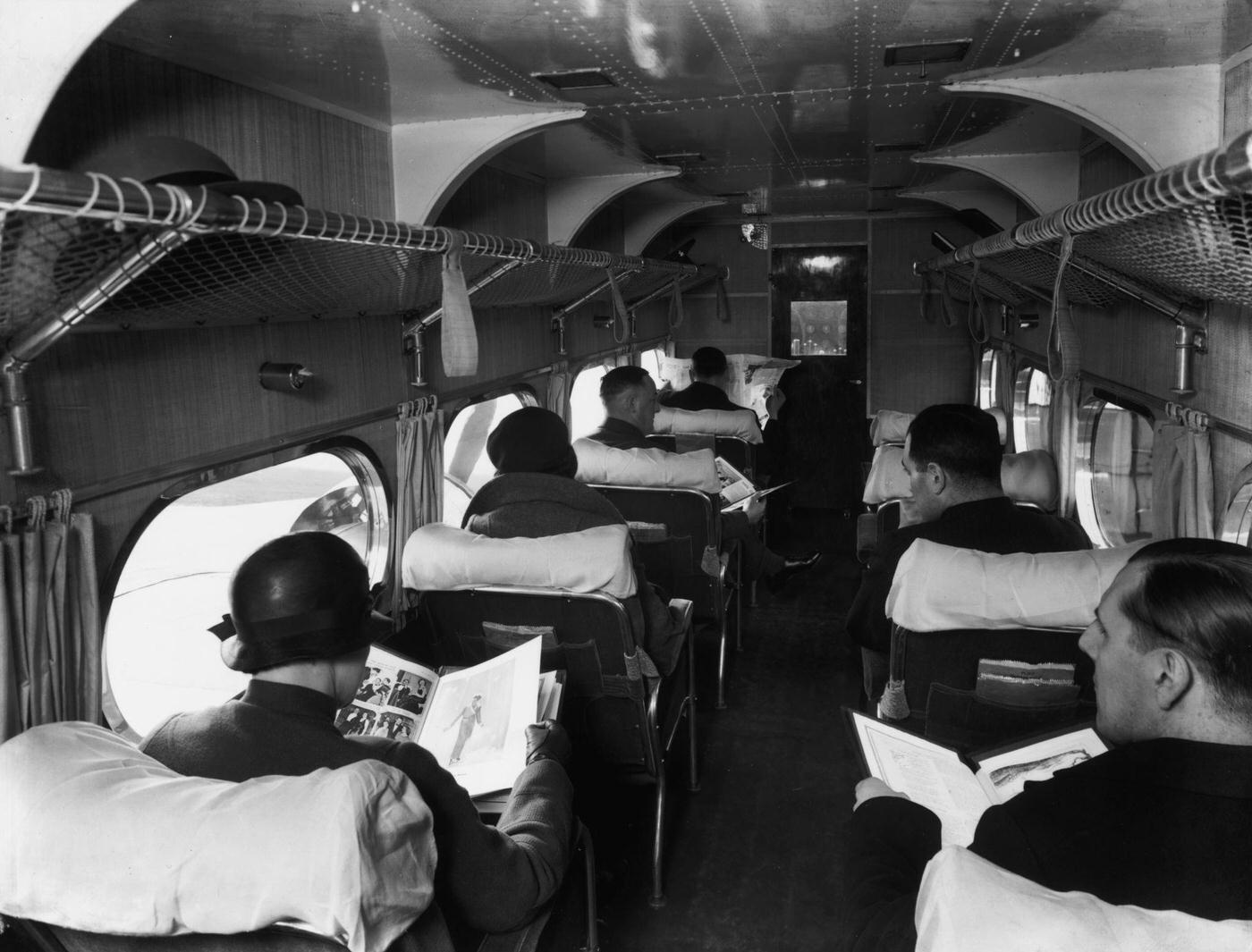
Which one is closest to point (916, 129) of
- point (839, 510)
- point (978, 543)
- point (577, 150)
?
point (577, 150)

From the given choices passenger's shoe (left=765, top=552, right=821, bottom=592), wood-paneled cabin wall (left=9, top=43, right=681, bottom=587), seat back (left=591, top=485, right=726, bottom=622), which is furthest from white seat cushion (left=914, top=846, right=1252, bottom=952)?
A: passenger's shoe (left=765, top=552, right=821, bottom=592)

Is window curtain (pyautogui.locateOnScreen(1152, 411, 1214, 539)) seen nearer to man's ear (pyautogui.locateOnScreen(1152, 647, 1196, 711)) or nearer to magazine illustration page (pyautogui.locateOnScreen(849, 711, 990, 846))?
magazine illustration page (pyautogui.locateOnScreen(849, 711, 990, 846))

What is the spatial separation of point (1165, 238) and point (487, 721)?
6.73 feet

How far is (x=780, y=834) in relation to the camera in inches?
157

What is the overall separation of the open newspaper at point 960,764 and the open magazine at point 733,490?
3.48 meters

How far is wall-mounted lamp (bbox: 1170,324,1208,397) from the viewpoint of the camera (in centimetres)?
338

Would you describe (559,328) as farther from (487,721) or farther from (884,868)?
(884,868)

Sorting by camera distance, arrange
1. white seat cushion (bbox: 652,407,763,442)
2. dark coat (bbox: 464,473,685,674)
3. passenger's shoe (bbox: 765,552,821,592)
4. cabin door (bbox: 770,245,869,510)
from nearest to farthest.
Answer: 1. dark coat (bbox: 464,473,685,674)
2. passenger's shoe (bbox: 765,552,821,592)
3. white seat cushion (bbox: 652,407,763,442)
4. cabin door (bbox: 770,245,869,510)

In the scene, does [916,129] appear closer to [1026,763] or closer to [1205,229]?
[1205,229]

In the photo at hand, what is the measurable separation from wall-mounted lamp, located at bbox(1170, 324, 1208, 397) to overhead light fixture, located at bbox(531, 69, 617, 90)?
216 centimetres

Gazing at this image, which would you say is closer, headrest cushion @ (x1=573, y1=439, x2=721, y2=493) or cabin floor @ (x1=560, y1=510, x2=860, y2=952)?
cabin floor @ (x1=560, y1=510, x2=860, y2=952)

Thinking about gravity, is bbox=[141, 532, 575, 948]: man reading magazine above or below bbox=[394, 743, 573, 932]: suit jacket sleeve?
above

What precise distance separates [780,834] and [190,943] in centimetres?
290

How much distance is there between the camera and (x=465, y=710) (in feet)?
8.54
